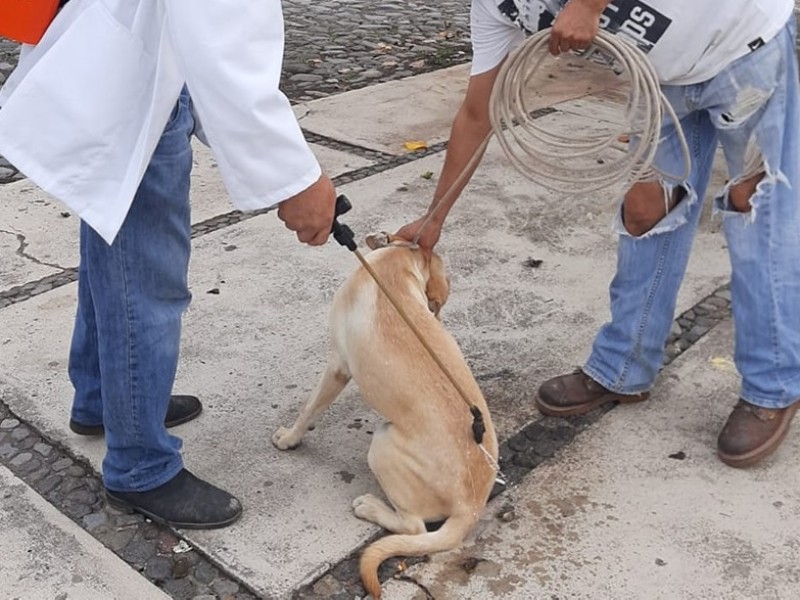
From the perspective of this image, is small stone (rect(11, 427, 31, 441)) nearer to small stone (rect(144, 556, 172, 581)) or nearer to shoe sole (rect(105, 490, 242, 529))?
shoe sole (rect(105, 490, 242, 529))

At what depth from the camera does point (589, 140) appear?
3146 millimetres

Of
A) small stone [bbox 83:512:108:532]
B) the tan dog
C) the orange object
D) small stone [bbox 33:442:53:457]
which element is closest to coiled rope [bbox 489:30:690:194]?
the tan dog

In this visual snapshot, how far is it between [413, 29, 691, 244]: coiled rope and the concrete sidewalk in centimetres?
82

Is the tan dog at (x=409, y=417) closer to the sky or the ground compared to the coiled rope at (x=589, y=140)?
closer to the ground

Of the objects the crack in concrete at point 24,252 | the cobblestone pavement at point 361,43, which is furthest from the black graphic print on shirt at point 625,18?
the cobblestone pavement at point 361,43

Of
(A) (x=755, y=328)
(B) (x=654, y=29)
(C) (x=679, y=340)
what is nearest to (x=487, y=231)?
(C) (x=679, y=340)

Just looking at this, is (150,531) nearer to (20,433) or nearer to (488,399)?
(20,433)

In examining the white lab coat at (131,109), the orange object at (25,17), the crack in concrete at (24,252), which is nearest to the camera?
the white lab coat at (131,109)

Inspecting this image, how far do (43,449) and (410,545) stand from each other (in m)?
1.22

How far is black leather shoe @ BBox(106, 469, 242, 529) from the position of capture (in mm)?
2750

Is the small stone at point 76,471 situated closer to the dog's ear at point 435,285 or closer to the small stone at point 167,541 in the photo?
the small stone at point 167,541

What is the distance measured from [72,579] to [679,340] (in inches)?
90.6

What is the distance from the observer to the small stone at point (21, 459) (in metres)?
3.03

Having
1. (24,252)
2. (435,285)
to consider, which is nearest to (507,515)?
(435,285)
